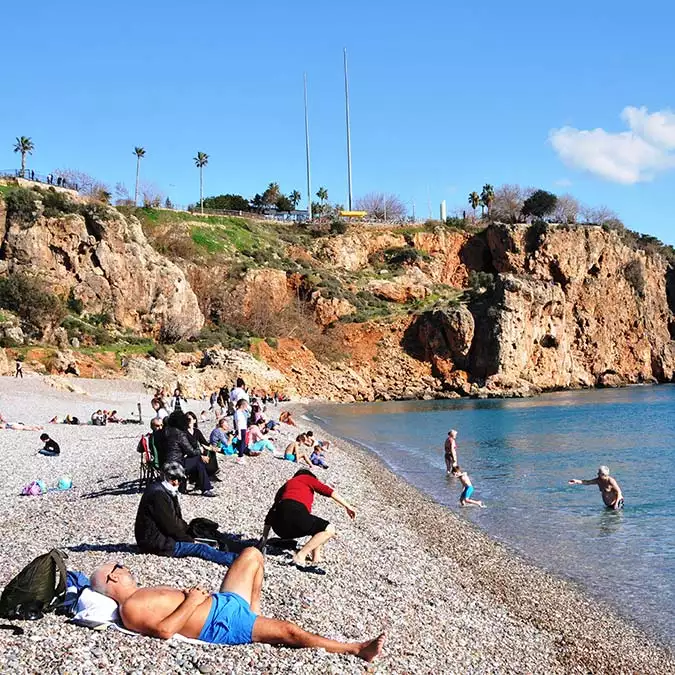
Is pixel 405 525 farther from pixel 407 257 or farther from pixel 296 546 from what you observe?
pixel 407 257

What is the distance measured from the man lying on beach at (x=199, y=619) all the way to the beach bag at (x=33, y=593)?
31 centimetres

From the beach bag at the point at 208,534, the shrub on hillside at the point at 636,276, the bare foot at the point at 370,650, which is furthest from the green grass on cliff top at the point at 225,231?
the bare foot at the point at 370,650

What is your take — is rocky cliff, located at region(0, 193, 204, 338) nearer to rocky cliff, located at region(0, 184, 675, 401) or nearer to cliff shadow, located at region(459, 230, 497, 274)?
rocky cliff, located at region(0, 184, 675, 401)

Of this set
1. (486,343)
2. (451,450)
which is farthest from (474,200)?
(451,450)

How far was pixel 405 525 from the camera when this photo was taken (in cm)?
1358

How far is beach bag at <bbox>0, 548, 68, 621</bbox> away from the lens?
237 inches

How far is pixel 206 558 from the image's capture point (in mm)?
8492

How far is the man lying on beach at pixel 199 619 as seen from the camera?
5.88 m

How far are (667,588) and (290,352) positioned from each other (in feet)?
162

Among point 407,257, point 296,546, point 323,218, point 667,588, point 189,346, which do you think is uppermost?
point 323,218

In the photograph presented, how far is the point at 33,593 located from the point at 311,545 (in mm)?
3661

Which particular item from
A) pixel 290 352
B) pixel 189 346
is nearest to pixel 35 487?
pixel 189 346

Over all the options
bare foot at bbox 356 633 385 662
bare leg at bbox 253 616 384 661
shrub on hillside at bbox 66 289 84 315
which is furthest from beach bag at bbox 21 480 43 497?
shrub on hillside at bbox 66 289 84 315

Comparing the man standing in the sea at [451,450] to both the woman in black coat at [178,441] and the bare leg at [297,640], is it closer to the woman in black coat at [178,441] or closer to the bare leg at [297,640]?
the woman in black coat at [178,441]
